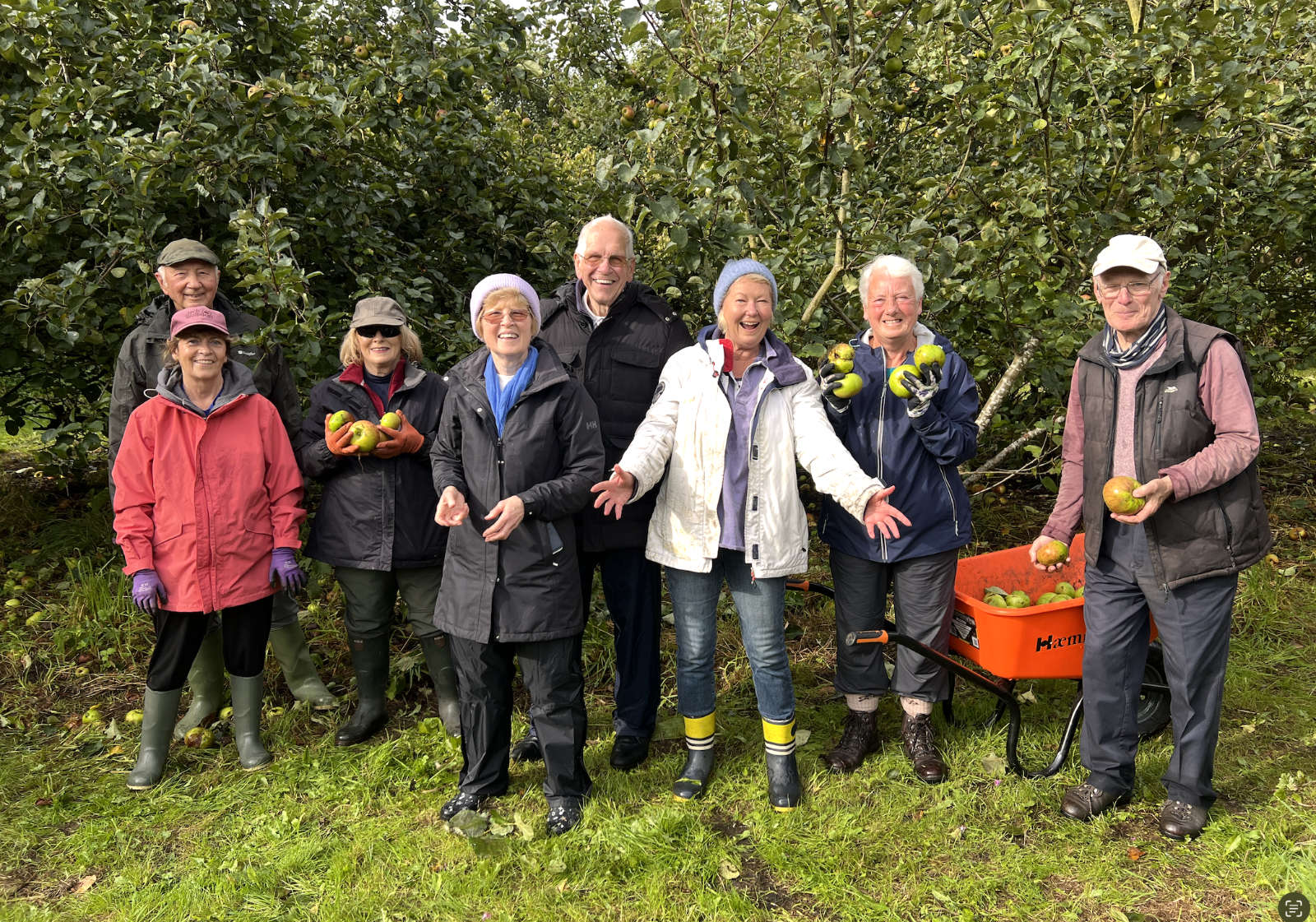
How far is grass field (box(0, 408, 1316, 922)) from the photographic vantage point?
9.62 ft

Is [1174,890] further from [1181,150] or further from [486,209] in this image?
[486,209]

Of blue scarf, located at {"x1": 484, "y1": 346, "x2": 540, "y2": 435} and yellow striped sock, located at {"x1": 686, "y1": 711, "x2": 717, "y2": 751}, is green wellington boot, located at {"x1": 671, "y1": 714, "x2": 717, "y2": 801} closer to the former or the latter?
yellow striped sock, located at {"x1": 686, "y1": 711, "x2": 717, "y2": 751}

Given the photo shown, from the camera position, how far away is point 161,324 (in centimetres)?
373

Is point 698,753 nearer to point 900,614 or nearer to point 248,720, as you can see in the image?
point 900,614

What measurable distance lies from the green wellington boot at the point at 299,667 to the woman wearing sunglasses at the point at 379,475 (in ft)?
1.85

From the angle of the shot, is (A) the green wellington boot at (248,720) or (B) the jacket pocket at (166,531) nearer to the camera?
(B) the jacket pocket at (166,531)

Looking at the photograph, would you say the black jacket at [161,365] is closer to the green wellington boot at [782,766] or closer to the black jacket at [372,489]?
the black jacket at [372,489]

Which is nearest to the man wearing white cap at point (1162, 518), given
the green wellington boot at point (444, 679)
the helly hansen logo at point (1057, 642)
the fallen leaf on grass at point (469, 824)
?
the helly hansen logo at point (1057, 642)

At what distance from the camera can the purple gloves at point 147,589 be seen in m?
3.44

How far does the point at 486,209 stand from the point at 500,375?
2.10 m

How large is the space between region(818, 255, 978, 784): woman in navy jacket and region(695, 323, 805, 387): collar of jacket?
0.47 ft

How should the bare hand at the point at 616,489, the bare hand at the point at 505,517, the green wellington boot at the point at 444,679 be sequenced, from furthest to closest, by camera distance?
the green wellington boot at the point at 444,679 < the bare hand at the point at 616,489 < the bare hand at the point at 505,517

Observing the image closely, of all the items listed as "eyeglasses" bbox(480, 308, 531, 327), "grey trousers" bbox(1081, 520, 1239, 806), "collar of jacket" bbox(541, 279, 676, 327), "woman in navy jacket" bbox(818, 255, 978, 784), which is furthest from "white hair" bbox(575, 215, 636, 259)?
"grey trousers" bbox(1081, 520, 1239, 806)

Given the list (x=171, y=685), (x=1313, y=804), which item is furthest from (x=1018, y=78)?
(x=171, y=685)
